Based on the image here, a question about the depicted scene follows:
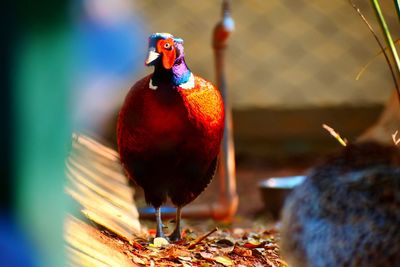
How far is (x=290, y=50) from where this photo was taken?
391 centimetres

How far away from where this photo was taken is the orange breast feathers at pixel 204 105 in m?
1.08

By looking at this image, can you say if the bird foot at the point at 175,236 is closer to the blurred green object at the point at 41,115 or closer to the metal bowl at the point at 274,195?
the blurred green object at the point at 41,115

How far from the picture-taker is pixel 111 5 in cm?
80

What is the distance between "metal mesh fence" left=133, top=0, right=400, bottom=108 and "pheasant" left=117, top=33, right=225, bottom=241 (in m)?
2.43

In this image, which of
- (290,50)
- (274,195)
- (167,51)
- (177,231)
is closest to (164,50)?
(167,51)

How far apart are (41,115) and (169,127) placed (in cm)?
41

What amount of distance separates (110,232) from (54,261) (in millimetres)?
390

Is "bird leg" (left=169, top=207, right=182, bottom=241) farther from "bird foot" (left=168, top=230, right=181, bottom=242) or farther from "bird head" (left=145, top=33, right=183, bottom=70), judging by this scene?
"bird head" (left=145, top=33, right=183, bottom=70)

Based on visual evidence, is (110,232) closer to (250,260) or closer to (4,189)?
(250,260)

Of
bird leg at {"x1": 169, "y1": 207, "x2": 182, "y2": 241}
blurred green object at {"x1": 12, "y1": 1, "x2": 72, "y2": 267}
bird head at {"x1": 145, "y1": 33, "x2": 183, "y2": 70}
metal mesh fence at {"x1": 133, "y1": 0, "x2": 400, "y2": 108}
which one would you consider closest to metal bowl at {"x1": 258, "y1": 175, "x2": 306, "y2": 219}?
metal mesh fence at {"x1": 133, "y1": 0, "x2": 400, "y2": 108}

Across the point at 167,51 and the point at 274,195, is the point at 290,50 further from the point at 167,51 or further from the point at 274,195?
the point at 167,51

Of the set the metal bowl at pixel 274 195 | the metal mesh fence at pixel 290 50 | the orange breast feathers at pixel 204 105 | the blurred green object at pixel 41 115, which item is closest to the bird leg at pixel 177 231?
the orange breast feathers at pixel 204 105

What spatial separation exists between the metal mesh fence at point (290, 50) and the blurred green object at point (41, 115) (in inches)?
113

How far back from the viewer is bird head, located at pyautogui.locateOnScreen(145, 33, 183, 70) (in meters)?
1.04
